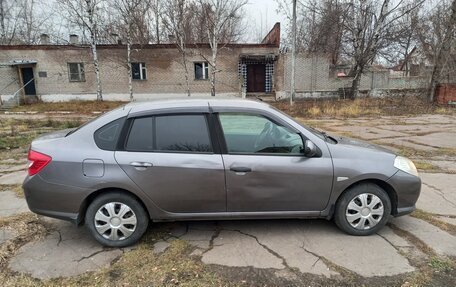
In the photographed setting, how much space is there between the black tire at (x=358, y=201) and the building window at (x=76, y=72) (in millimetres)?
23887

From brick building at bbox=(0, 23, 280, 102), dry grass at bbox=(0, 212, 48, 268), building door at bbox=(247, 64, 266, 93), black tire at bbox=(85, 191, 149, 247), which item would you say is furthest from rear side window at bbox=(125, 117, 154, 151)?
building door at bbox=(247, 64, 266, 93)

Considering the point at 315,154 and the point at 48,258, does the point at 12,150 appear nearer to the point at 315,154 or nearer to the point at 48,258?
the point at 48,258

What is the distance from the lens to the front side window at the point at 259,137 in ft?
10.4

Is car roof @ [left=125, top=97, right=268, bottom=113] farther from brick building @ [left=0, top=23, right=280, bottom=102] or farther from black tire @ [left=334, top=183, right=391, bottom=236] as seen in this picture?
brick building @ [left=0, top=23, right=280, bottom=102]

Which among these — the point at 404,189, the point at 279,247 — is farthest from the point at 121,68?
the point at 404,189

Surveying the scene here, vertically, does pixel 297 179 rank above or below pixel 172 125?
below

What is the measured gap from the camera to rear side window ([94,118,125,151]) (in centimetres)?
306

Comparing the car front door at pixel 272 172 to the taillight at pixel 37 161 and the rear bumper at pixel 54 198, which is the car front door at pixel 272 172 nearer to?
the rear bumper at pixel 54 198

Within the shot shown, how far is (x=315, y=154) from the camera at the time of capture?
123 inches

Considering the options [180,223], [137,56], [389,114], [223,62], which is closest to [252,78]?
[223,62]

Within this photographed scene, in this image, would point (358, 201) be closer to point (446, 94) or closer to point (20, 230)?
point (20, 230)

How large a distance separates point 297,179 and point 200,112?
128 cm

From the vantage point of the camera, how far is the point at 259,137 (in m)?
3.34

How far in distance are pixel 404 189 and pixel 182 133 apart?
2567 millimetres
